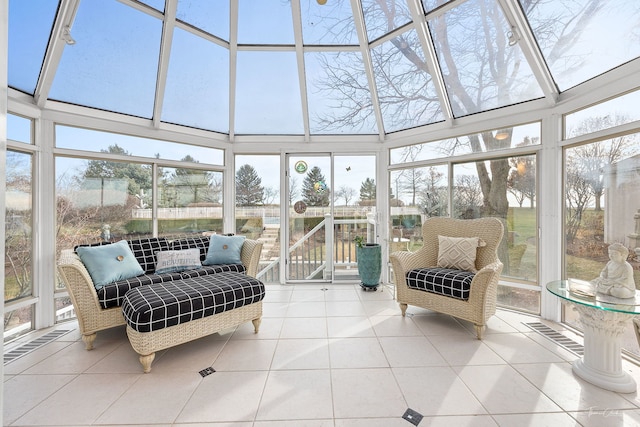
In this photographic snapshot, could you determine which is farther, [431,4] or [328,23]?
[328,23]

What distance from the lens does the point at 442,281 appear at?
2.92m

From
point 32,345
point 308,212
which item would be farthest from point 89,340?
point 308,212

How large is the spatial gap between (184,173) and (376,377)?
3.79 meters

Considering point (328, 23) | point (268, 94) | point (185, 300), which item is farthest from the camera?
point (268, 94)

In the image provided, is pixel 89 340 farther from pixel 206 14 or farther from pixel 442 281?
pixel 206 14

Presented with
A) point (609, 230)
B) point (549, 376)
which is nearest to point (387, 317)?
point (549, 376)

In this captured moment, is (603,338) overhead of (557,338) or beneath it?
overhead

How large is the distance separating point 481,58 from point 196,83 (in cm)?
375

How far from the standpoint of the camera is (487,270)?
266 centimetres

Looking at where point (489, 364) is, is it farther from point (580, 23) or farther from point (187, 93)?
point (187, 93)

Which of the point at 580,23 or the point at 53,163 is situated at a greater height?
the point at 580,23

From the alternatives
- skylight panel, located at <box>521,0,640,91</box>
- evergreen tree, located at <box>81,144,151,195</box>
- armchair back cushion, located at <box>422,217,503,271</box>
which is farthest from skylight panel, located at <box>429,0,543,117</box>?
evergreen tree, located at <box>81,144,151,195</box>

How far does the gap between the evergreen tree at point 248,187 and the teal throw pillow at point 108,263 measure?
190cm

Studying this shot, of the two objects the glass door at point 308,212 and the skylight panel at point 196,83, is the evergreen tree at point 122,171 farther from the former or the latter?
the glass door at point 308,212
